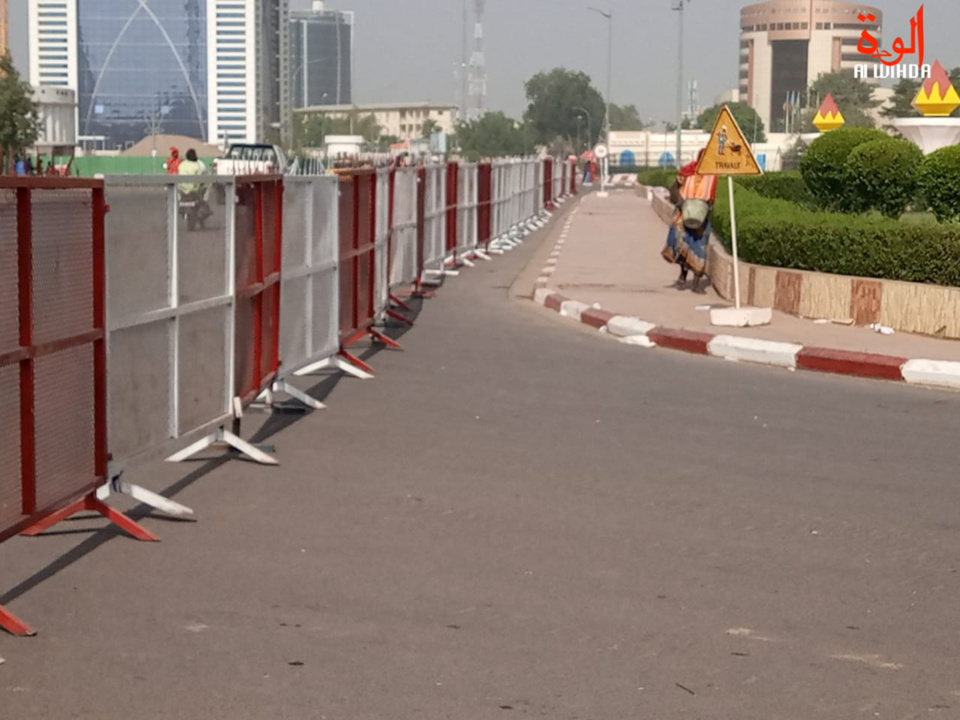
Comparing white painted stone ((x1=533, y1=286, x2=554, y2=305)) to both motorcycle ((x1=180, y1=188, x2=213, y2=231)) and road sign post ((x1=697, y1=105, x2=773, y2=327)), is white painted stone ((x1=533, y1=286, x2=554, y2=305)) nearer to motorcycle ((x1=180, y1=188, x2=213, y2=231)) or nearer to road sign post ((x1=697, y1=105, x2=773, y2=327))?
road sign post ((x1=697, y1=105, x2=773, y2=327))

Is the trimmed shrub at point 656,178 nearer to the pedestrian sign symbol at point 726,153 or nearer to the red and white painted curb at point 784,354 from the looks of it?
the pedestrian sign symbol at point 726,153

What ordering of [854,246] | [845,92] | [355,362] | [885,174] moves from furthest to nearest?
[845,92] < [885,174] < [854,246] < [355,362]

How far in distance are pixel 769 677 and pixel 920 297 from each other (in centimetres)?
966

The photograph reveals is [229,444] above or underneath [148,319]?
underneath

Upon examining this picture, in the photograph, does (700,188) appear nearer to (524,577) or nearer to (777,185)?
(524,577)

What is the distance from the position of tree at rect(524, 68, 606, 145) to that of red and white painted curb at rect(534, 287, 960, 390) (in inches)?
6891

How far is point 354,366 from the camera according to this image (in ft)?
40.4

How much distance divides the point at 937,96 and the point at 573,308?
47.8ft

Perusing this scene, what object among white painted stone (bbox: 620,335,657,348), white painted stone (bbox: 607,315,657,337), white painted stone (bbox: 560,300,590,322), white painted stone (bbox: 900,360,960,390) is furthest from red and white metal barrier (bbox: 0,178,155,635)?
white painted stone (bbox: 560,300,590,322)

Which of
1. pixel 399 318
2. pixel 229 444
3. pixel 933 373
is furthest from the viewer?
pixel 399 318

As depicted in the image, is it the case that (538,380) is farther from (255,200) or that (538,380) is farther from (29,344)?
(29,344)

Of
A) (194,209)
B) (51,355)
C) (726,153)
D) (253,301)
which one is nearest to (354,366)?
(253,301)

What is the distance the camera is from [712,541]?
6934 millimetres

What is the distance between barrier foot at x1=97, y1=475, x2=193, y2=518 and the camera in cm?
716
